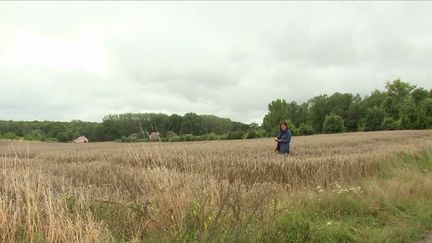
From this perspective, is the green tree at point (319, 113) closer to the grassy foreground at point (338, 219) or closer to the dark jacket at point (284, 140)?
the dark jacket at point (284, 140)

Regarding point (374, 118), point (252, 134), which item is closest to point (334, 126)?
point (374, 118)

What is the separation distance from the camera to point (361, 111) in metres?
118

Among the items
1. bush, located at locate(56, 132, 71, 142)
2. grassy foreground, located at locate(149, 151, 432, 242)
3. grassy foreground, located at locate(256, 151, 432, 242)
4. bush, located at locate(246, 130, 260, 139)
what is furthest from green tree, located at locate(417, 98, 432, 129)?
grassy foreground, located at locate(149, 151, 432, 242)

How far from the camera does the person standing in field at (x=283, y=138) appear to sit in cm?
1612

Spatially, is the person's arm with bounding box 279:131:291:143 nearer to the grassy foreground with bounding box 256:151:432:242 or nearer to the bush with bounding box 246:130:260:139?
the grassy foreground with bounding box 256:151:432:242

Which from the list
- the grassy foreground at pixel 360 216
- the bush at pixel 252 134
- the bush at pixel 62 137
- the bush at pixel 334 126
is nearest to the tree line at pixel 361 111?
the bush at pixel 334 126

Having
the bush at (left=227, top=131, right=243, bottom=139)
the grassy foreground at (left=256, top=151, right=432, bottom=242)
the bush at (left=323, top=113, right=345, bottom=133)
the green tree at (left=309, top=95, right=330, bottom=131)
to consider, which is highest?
the green tree at (left=309, top=95, right=330, bottom=131)

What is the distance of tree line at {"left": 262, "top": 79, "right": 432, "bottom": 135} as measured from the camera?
298 ft

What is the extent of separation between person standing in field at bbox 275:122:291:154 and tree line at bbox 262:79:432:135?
76.3 metres

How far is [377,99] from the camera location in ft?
385

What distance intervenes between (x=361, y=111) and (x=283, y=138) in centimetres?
10795

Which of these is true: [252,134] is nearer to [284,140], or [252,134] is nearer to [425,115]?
[425,115]

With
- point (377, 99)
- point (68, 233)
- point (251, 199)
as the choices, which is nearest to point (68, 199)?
point (68, 233)

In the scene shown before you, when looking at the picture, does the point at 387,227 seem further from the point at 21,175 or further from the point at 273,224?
the point at 21,175
